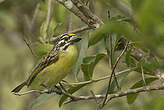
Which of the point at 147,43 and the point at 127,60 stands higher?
the point at 147,43

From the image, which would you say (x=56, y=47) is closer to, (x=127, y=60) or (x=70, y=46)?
(x=70, y=46)

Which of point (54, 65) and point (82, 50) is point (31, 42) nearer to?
point (54, 65)

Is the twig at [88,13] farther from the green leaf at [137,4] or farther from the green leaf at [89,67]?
the green leaf at [137,4]

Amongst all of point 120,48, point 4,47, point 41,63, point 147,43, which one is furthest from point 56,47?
point 4,47

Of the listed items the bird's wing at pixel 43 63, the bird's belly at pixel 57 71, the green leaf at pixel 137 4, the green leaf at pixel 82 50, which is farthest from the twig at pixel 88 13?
the bird's wing at pixel 43 63

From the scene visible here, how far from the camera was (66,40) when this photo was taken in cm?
308

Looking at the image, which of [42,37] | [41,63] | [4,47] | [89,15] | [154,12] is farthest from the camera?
[4,47]

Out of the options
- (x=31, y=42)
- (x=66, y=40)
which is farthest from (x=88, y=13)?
(x=31, y=42)

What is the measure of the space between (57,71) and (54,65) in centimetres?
19

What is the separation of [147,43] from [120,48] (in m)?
1.46

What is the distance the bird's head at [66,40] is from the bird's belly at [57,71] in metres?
0.09

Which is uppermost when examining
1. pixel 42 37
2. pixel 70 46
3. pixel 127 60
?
pixel 42 37

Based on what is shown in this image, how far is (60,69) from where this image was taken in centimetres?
287

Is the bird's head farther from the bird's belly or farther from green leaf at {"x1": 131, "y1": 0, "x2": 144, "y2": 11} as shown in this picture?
green leaf at {"x1": 131, "y1": 0, "x2": 144, "y2": 11}
